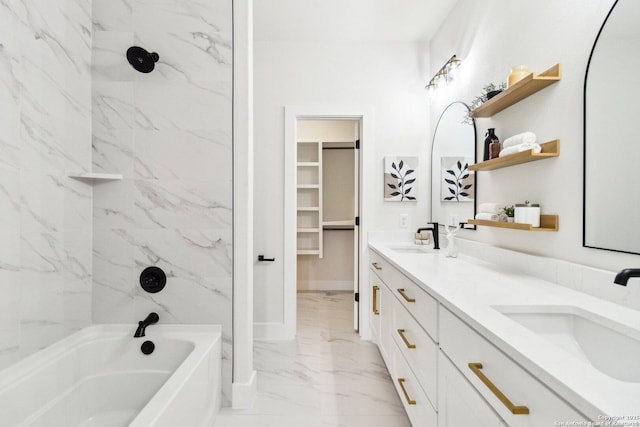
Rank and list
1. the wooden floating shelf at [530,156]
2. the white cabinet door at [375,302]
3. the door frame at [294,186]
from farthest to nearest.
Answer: the door frame at [294,186]
the white cabinet door at [375,302]
the wooden floating shelf at [530,156]

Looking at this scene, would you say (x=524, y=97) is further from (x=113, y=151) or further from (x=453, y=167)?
(x=113, y=151)

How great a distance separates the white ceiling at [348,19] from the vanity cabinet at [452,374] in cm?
201

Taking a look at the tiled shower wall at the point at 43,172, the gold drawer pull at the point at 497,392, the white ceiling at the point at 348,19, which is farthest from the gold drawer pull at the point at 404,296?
the white ceiling at the point at 348,19

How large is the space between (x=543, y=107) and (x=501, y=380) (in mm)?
1314

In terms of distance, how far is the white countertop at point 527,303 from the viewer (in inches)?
22.2

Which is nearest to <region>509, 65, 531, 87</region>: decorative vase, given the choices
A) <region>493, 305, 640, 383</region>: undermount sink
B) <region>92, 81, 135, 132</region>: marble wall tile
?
<region>493, 305, 640, 383</region>: undermount sink

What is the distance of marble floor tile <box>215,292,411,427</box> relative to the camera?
70.8 inches

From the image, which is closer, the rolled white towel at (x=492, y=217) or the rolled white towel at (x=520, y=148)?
the rolled white towel at (x=520, y=148)

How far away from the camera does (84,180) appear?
1.73 metres

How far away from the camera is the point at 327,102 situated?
115 inches

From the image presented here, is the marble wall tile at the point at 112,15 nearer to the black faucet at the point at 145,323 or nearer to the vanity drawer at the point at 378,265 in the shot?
the black faucet at the point at 145,323

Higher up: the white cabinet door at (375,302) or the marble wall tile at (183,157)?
the marble wall tile at (183,157)

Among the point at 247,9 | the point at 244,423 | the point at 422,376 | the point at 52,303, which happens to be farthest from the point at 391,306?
the point at 247,9

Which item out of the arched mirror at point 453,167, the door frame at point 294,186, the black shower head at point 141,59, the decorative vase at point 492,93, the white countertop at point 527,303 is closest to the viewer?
the white countertop at point 527,303
